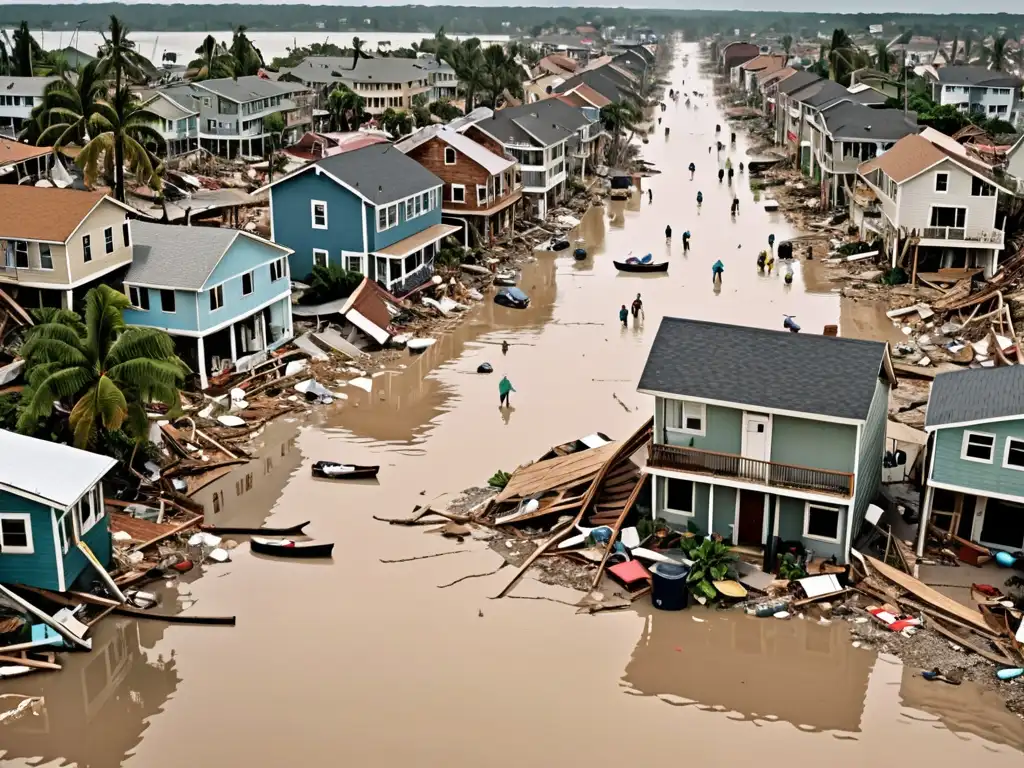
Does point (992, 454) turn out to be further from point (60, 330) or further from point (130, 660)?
point (60, 330)

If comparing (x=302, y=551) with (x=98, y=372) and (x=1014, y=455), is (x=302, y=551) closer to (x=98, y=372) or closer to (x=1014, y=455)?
(x=98, y=372)

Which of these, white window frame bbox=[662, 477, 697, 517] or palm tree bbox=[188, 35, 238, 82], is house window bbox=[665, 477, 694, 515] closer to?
white window frame bbox=[662, 477, 697, 517]

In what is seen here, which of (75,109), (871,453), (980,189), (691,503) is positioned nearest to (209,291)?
(691,503)

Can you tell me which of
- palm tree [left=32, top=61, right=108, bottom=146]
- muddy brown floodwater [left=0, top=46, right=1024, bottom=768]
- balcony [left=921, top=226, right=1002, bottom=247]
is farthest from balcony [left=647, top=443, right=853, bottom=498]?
palm tree [left=32, top=61, right=108, bottom=146]

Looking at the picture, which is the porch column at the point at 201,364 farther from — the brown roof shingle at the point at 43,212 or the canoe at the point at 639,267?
the canoe at the point at 639,267

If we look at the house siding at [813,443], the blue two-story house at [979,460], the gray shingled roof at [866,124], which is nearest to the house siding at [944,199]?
the gray shingled roof at [866,124]

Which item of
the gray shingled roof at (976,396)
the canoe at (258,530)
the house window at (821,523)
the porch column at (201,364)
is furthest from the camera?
the porch column at (201,364)
